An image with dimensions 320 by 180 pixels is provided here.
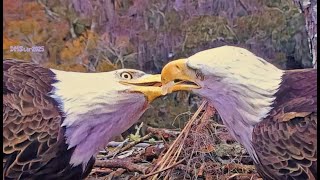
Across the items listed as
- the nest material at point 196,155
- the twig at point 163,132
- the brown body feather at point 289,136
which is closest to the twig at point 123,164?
the nest material at point 196,155

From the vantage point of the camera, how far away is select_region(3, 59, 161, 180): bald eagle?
3121 mm

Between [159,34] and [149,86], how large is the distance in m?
0.29

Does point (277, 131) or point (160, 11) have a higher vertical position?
point (160, 11)

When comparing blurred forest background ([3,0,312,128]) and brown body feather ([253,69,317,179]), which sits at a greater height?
blurred forest background ([3,0,312,128])

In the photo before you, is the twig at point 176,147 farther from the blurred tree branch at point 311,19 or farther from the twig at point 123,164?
the blurred tree branch at point 311,19

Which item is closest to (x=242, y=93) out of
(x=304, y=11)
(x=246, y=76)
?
(x=246, y=76)

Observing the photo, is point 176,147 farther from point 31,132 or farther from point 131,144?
point 31,132

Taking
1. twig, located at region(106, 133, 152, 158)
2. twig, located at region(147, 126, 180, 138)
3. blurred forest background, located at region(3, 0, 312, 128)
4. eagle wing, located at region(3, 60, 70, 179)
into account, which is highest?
blurred forest background, located at region(3, 0, 312, 128)

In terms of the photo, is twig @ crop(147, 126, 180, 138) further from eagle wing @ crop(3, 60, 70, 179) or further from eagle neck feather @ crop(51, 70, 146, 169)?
eagle wing @ crop(3, 60, 70, 179)

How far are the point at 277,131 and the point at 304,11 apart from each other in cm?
70

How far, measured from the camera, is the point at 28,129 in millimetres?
3111

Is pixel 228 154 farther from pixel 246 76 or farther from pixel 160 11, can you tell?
pixel 160 11

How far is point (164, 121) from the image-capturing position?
3.29 meters

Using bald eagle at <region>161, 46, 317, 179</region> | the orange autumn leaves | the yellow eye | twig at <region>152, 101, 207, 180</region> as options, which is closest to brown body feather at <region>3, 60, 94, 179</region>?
the orange autumn leaves
